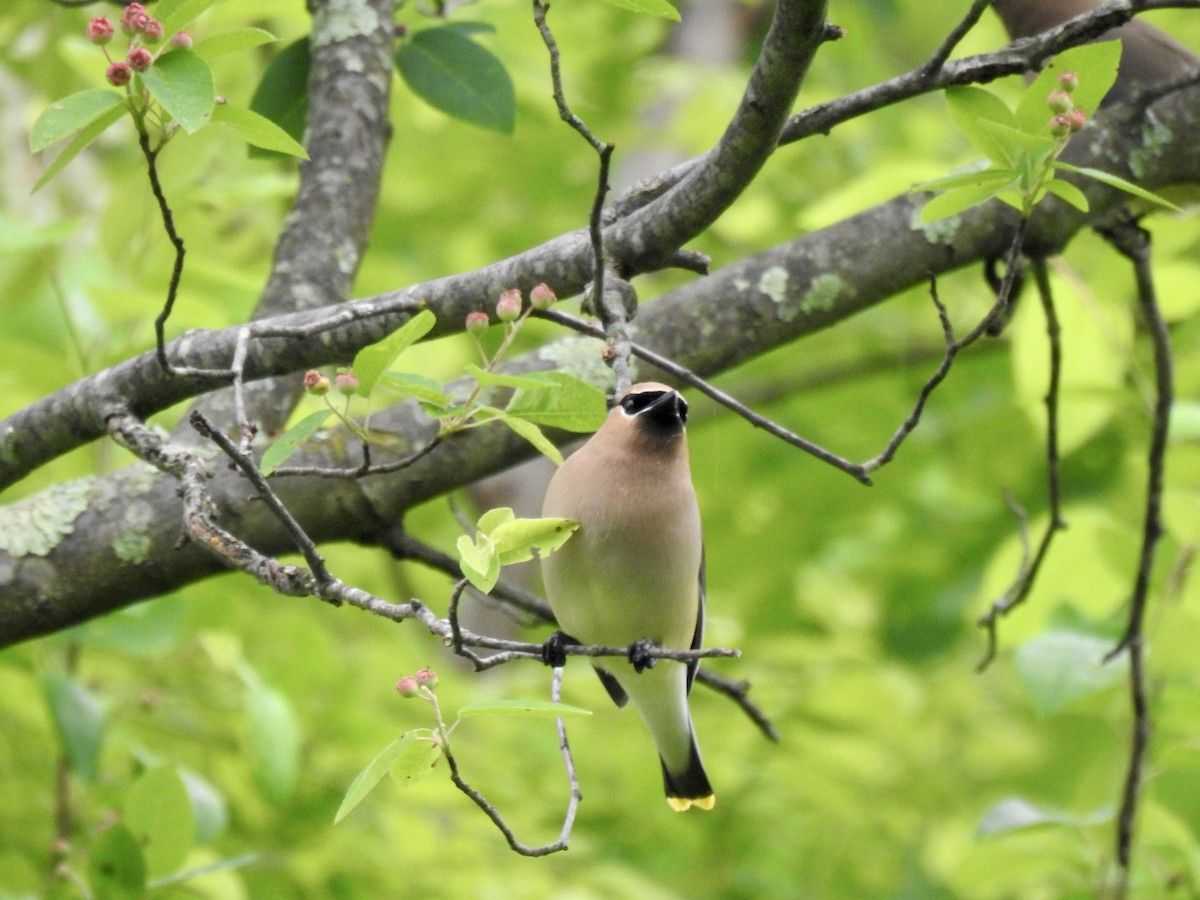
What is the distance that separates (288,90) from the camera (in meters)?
3.70

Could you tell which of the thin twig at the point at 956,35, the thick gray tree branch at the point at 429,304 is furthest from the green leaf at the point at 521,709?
the thin twig at the point at 956,35

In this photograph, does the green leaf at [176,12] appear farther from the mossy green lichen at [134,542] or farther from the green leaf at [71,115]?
the mossy green lichen at [134,542]

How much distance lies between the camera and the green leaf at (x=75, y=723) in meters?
3.29

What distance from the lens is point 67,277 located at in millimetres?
4223

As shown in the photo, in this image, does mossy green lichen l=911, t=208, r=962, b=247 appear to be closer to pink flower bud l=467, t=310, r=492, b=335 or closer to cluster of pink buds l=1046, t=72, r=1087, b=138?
cluster of pink buds l=1046, t=72, r=1087, b=138

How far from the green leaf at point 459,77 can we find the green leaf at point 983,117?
1.35 meters

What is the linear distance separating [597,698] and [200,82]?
12.5 feet

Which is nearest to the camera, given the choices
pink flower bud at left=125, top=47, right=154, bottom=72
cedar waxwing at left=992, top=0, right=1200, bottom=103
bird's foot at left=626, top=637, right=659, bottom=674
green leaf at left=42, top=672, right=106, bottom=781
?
pink flower bud at left=125, top=47, right=154, bottom=72

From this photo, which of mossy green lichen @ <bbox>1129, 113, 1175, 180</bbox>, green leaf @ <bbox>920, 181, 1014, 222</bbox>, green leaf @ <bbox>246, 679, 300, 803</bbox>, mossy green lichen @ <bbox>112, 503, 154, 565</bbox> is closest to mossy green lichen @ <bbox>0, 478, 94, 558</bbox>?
mossy green lichen @ <bbox>112, 503, 154, 565</bbox>

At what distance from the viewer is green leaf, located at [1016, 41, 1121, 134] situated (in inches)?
85.6

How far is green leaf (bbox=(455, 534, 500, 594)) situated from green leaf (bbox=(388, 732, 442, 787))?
9.2 inches

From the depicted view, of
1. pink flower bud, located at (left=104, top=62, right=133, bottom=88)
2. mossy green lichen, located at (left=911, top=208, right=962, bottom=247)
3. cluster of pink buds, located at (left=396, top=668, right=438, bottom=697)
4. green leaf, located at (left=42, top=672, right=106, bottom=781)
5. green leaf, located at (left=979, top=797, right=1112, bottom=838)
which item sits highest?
pink flower bud, located at (left=104, top=62, right=133, bottom=88)

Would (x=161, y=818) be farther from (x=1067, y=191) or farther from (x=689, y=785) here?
(x=1067, y=191)

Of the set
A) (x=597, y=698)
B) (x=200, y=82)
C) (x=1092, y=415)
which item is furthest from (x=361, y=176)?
(x=597, y=698)
